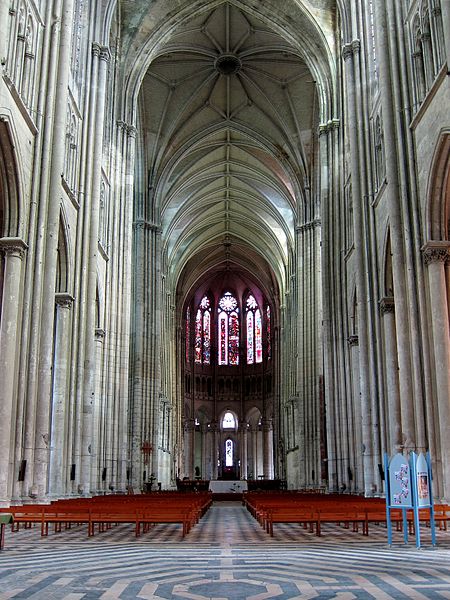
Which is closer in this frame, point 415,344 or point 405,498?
point 405,498

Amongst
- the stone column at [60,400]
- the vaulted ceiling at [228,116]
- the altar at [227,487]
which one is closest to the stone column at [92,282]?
the stone column at [60,400]

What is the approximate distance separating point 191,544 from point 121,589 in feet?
14.6

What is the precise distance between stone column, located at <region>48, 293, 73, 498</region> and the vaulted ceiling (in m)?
16.4

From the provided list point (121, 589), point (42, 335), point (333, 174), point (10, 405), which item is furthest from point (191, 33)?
point (121, 589)

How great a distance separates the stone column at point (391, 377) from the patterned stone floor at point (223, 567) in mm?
6164

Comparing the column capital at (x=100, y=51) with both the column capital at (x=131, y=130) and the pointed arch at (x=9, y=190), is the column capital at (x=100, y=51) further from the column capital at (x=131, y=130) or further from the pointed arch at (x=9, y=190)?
the pointed arch at (x=9, y=190)

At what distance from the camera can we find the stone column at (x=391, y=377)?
17.8 metres

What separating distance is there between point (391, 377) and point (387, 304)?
242 centimetres

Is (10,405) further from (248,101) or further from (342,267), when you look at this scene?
(248,101)

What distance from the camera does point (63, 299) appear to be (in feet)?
65.1

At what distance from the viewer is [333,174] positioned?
28.8 m

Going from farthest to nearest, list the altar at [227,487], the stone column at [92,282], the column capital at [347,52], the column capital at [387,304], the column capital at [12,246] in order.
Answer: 1. the altar at [227,487]
2. the column capital at [347,52]
3. the stone column at [92,282]
4. the column capital at [387,304]
5. the column capital at [12,246]

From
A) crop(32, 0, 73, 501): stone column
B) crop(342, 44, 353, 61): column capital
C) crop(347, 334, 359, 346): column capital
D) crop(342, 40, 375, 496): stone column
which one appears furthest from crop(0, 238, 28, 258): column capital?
crop(347, 334, 359, 346): column capital

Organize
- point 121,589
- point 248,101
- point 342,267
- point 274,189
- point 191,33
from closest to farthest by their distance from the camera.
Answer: point 121,589 < point 342,267 < point 191,33 < point 248,101 < point 274,189
